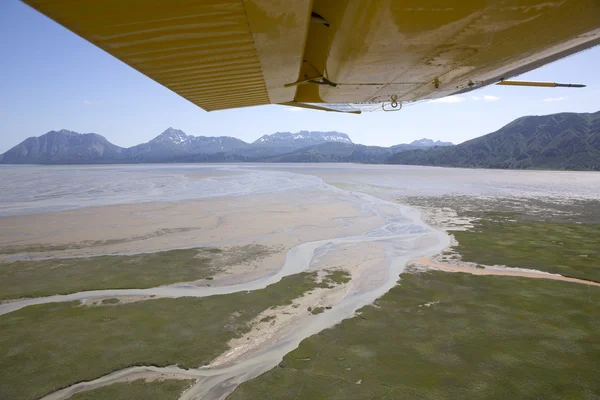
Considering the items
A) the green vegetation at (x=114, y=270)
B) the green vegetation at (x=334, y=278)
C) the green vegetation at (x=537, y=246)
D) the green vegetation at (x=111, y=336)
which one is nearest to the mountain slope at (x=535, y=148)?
the green vegetation at (x=537, y=246)

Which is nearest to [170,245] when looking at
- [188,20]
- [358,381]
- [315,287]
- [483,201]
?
[315,287]

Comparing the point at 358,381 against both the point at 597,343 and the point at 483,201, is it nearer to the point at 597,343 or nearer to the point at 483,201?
the point at 597,343

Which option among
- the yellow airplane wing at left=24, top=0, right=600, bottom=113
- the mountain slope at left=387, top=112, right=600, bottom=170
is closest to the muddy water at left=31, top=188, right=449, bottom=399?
the yellow airplane wing at left=24, top=0, right=600, bottom=113

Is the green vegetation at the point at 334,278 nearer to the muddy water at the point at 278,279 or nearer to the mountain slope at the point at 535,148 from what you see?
the muddy water at the point at 278,279

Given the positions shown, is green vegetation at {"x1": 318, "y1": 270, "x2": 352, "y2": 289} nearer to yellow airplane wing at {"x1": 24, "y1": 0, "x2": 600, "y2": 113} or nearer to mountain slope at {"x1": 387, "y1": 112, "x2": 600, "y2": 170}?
yellow airplane wing at {"x1": 24, "y1": 0, "x2": 600, "y2": 113}

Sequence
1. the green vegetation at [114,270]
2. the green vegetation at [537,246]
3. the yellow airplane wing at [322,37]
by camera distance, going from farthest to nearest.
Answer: the green vegetation at [537,246] < the green vegetation at [114,270] < the yellow airplane wing at [322,37]

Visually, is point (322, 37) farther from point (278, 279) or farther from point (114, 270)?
point (114, 270)

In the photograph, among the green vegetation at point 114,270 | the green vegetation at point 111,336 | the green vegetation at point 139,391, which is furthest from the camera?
the green vegetation at point 114,270
